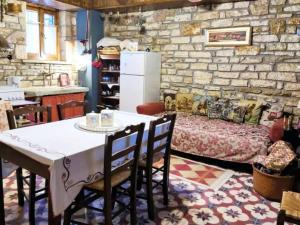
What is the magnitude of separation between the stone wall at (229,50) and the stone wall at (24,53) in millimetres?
1186

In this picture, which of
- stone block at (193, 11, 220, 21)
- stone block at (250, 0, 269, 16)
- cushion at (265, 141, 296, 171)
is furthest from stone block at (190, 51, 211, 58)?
cushion at (265, 141, 296, 171)

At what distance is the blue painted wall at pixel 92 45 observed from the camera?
5.67 metres

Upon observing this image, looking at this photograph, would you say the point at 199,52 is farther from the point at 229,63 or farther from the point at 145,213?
the point at 145,213

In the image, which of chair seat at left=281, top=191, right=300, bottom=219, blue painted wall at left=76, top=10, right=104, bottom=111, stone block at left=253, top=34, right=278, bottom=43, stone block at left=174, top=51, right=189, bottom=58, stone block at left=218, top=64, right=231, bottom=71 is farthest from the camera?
blue painted wall at left=76, top=10, right=104, bottom=111

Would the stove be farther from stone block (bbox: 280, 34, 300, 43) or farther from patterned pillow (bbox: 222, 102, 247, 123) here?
stone block (bbox: 280, 34, 300, 43)

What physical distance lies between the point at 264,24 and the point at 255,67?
0.67 meters

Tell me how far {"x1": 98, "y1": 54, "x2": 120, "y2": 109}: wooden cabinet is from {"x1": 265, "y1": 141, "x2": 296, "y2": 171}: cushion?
11.8ft

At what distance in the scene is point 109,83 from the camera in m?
5.85

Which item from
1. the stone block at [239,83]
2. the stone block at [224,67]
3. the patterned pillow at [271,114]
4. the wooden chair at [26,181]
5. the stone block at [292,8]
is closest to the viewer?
the wooden chair at [26,181]

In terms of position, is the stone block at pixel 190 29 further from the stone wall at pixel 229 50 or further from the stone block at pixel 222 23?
the stone block at pixel 222 23

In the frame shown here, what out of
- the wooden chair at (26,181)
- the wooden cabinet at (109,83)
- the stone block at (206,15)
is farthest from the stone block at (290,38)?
the wooden chair at (26,181)

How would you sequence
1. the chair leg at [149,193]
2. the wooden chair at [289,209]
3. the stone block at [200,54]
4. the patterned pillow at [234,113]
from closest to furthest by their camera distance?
1. the wooden chair at [289,209]
2. the chair leg at [149,193]
3. the patterned pillow at [234,113]
4. the stone block at [200,54]

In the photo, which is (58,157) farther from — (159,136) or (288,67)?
(288,67)

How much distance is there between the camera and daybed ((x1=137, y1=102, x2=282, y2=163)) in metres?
3.40
